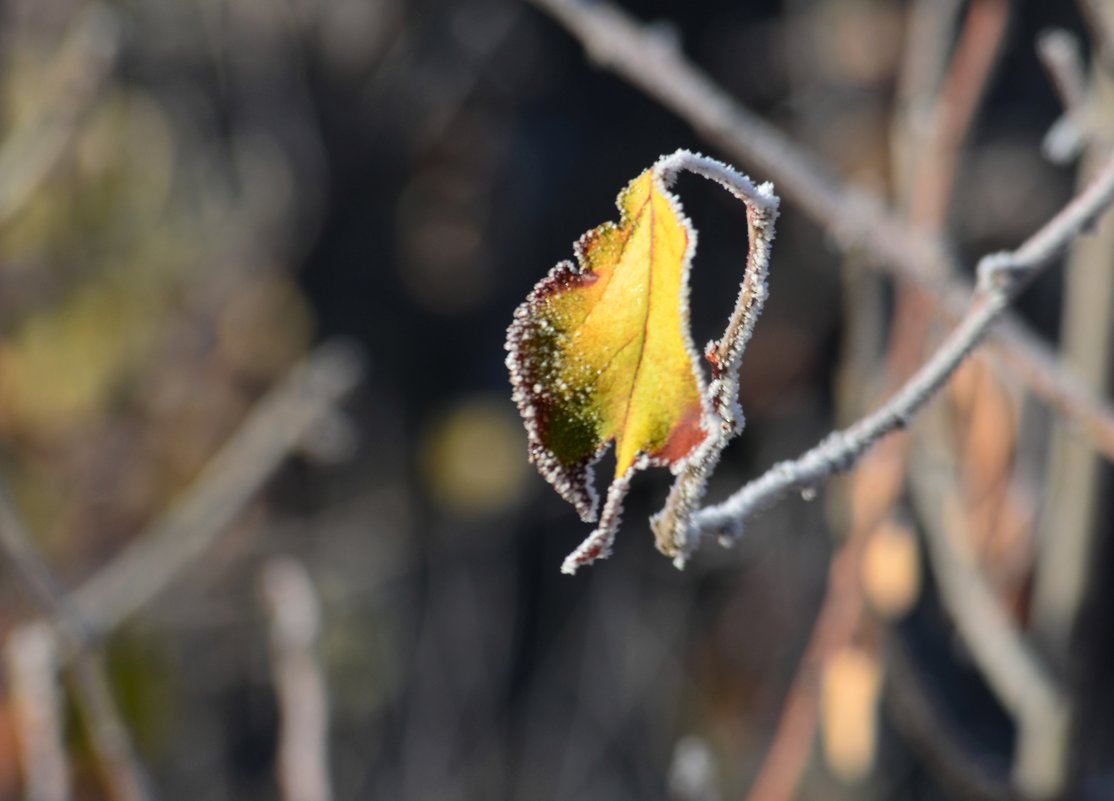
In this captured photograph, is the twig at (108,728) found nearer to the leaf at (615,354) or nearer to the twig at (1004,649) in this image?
the leaf at (615,354)

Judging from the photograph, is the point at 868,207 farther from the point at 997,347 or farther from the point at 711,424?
the point at 711,424

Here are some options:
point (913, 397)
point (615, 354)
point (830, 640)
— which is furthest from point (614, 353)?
point (830, 640)

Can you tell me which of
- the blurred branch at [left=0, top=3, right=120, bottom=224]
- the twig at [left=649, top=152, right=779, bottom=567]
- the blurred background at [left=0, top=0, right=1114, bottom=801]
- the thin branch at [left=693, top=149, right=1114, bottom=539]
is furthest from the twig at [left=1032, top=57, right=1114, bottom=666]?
the blurred background at [left=0, top=0, right=1114, bottom=801]

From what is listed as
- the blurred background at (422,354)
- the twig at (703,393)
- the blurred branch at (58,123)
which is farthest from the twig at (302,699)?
the blurred background at (422,354)

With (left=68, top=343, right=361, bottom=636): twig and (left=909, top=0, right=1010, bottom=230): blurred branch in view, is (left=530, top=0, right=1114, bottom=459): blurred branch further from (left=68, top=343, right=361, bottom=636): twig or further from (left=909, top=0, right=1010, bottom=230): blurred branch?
(left=68, top=343, right=361, bottom=636): twig

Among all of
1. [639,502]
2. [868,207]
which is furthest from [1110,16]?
[639,502]

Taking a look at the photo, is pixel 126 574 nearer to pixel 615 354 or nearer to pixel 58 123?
pixel 58 123

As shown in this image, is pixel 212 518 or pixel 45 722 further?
pixel 212 518
